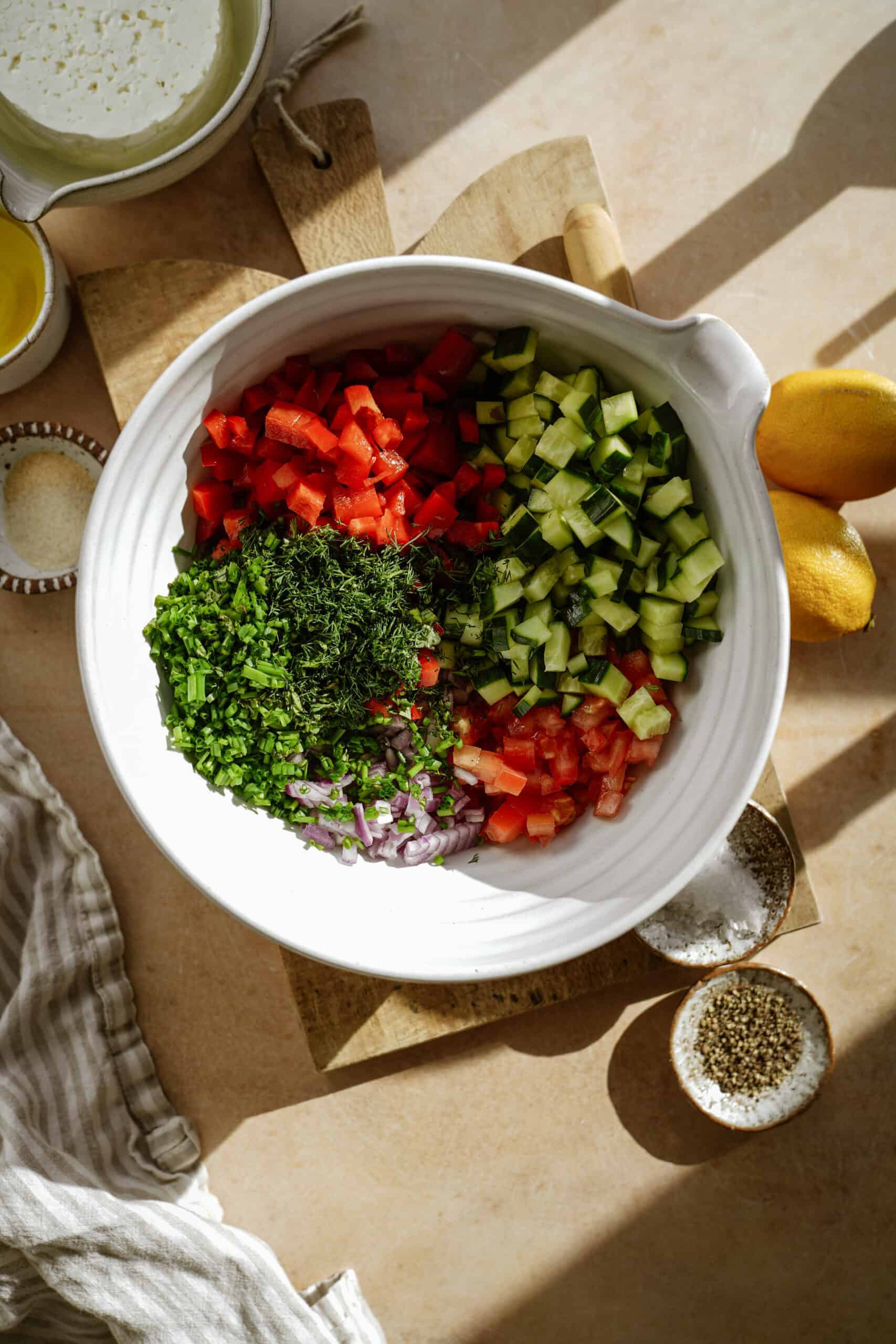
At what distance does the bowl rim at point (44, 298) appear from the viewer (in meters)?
1.68

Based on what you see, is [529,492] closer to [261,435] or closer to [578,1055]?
[261,435]

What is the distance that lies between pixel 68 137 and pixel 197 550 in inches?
29.8

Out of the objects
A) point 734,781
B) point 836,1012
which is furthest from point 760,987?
point 734,781

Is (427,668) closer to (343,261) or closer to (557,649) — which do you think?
(557,649)

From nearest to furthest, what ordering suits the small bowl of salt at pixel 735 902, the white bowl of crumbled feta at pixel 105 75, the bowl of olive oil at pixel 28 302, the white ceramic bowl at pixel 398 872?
the white ceramic bowl at pixel 398 872, the white bowl of crumbled feta at pixel 105 75, the bowl of olive oil at pixel 28 302, the small bowl of salt at pixel 735 902

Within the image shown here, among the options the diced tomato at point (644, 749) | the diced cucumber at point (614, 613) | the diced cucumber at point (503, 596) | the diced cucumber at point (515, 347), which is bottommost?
the diced tomato at point (644, 749)

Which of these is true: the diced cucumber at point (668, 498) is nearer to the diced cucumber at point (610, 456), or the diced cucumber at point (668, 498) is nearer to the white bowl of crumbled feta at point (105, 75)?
the diced cucumber at point (610, 456)

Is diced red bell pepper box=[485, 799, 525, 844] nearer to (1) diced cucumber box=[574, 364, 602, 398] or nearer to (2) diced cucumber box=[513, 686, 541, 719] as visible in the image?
(2) diced cucumber box=[513, 686, 541, 719]

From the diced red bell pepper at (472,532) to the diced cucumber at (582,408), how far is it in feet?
0.68

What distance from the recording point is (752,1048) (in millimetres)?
1872

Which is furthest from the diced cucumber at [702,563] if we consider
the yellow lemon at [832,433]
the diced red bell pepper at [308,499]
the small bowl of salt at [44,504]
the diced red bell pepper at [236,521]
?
the small bowl of salt at [44,504]

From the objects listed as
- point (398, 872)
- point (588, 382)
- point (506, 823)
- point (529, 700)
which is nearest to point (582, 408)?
point (588, 382)

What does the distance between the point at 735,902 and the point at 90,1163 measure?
136cm

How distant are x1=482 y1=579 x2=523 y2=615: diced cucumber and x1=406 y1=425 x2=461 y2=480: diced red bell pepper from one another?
21 centimetres
